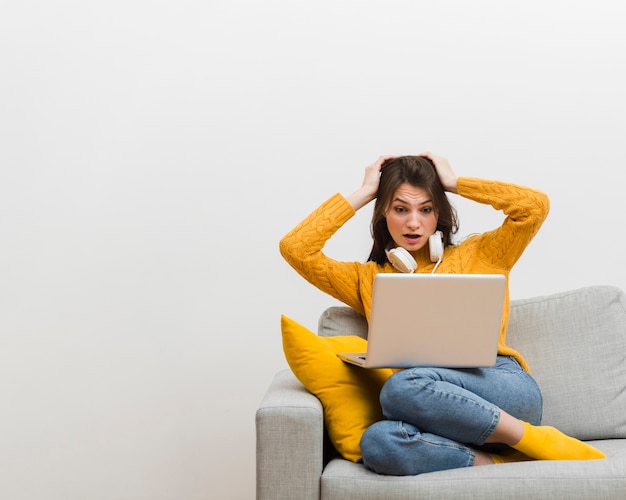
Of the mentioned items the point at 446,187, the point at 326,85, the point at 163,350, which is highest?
the point at 326,85

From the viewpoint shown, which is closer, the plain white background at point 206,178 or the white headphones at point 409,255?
the white headphones at point 409,255

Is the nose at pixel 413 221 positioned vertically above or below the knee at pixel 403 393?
above

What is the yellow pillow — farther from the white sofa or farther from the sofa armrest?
the sofa armrest

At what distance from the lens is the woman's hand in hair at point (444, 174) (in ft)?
8.60

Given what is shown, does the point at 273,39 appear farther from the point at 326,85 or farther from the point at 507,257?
the point at 507,257

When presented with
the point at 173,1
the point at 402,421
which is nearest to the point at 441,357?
the point at 402,421

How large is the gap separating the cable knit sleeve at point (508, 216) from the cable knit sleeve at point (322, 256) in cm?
36

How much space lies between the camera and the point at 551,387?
8.25 ft

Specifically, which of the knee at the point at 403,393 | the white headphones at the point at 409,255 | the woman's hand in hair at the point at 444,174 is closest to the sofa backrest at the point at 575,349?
the white headphones at the point at 409,255

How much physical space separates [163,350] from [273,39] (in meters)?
1.21

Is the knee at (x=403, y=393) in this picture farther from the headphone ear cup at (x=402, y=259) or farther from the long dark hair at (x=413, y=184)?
the long dark hair at (x=413, y=184)

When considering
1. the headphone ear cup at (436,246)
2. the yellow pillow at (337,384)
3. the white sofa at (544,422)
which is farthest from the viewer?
the headphone ear cup at (436,246)

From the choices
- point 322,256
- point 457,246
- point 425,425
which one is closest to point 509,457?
point 425,425

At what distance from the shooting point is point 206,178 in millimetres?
3215
